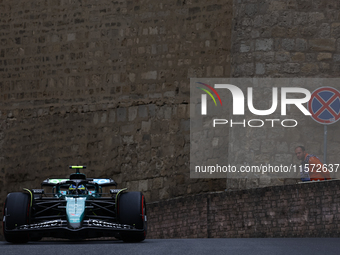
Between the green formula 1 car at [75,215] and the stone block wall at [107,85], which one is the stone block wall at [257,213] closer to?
the stone block wall at [107,85]

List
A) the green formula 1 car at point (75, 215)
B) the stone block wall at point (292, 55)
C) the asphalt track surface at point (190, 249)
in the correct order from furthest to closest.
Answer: the stone block wall at point (292, 55) → the green formula 1 car at point (75, 215) → the asphalt track surface at point (190, 249)

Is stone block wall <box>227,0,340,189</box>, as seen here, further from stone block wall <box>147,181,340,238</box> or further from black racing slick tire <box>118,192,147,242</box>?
black racing slick tire <box>118,192,147,242</box>

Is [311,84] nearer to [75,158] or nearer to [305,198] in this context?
[305,198]

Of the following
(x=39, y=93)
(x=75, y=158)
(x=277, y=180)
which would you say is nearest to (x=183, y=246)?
(x=277, y=180)

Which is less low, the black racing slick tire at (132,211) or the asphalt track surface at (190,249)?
the black racing slick tire at (132,211)

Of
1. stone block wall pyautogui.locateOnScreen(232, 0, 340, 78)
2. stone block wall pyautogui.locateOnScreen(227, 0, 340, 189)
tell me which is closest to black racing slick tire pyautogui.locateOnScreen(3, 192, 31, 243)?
stone block wall pyautogui.locateOnScreen(227, 0, 340, 189)

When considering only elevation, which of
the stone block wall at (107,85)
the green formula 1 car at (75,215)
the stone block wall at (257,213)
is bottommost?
the stone block wall at (257,213)

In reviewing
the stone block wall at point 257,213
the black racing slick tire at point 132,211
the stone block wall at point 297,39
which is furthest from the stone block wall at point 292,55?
the black racing slick tire at point 132,211

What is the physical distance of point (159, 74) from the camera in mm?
18453

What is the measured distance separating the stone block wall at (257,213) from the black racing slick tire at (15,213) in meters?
4.58

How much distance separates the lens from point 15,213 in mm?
10469

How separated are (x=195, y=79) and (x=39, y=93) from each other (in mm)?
4855

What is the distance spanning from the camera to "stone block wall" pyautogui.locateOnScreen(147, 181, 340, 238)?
43.8 ft

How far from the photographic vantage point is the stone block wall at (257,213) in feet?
43.8
